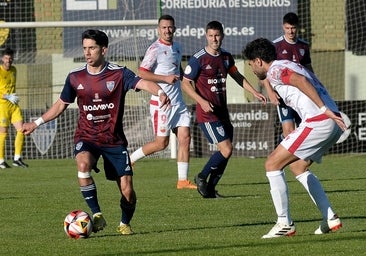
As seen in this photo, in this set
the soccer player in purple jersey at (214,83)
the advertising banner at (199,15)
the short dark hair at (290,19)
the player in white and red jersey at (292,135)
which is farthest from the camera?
the advertising banner at (199,15)

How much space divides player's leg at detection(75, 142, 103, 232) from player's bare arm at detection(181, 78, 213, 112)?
3.33 metres

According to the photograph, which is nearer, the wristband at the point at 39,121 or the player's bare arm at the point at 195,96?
the wristband at the point at 39,121

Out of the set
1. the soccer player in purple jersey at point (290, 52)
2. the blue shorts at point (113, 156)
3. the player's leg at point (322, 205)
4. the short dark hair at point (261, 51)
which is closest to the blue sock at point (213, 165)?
the soccer player in purple jersey at point (290, 52)

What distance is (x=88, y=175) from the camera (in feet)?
Answer: 34.2

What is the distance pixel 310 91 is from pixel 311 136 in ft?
1.79

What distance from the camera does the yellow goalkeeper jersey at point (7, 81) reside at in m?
21.9

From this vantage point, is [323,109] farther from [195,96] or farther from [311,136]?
[195,96]

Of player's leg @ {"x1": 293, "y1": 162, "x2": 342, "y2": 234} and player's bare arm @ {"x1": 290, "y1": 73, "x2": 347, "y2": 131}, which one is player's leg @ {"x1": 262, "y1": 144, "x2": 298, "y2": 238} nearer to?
player's leg @ {"x1": 293, "y1": 162, "x2": 342, "y2": 234}

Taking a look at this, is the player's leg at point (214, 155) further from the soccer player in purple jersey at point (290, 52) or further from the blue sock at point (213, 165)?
the soccer player in purple jersey at point (290, 52)

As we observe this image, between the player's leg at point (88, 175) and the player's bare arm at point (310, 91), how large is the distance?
2151 mm

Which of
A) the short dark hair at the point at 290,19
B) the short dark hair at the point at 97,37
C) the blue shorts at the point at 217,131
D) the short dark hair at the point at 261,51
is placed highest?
the short dark hair at the point at 290,19

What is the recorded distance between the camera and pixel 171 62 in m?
16.0

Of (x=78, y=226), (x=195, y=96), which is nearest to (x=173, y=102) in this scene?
(x=195, y=96)

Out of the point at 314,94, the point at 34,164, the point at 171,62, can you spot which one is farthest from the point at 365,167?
the point at 314,94
